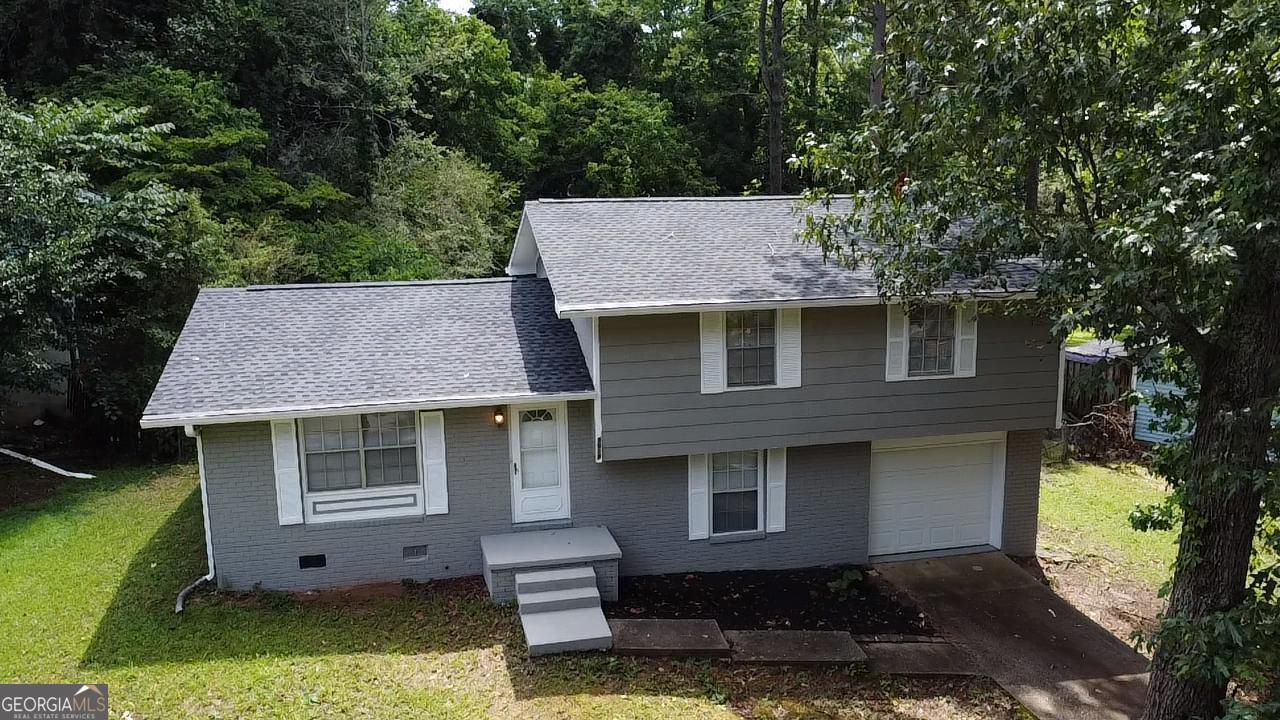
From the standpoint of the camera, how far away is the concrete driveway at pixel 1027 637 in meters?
8.97

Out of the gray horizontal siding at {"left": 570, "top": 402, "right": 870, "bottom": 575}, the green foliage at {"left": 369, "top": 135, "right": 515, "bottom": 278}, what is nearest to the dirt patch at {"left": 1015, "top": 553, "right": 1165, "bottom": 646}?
the gray horizontal siding at {"left": 570, "top": 402, "right": 870, "bottom": 575}

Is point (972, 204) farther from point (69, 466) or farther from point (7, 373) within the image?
point (69, 466)

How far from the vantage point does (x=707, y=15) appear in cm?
3256

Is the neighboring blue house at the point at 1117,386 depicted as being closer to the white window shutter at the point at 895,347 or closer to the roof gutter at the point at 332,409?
the white window shutter at the point at 895,347

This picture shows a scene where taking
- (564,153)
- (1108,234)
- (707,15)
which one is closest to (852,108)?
(707,15)

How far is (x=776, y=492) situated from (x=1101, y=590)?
4780 mm

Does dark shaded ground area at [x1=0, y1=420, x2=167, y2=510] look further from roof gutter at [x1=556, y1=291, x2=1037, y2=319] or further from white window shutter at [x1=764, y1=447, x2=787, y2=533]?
white window shutter at [x1=764, y1=447, x2=787, y2=533]

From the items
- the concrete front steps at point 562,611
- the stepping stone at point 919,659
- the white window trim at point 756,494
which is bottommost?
the stepping stone at point 919,659

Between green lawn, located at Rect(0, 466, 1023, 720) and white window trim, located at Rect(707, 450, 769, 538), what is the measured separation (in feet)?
9.55

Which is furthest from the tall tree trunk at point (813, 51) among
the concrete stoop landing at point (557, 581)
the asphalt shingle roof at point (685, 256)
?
the concrete stoop landing at point (557, 581)

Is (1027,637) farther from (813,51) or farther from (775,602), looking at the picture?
(813,51)

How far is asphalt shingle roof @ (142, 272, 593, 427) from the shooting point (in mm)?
10273

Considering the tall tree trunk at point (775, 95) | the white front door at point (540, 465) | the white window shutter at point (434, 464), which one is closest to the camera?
the white window shutter at point (434, 464)

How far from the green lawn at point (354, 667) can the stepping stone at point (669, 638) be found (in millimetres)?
173
